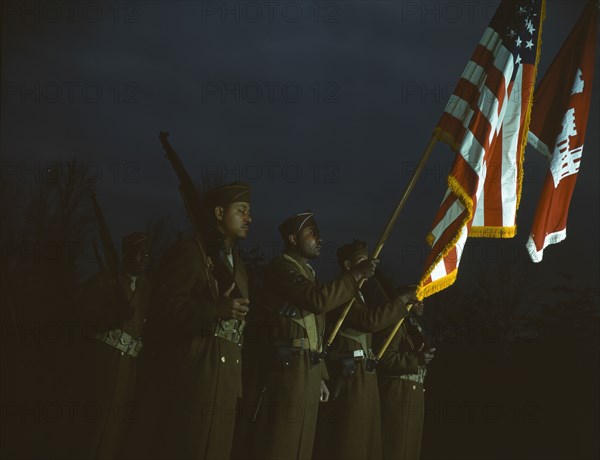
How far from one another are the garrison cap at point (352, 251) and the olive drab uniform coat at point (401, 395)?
0.93 metres

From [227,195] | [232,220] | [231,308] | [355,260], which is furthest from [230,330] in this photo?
[355,260]

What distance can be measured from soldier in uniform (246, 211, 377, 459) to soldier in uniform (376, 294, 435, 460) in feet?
7.22

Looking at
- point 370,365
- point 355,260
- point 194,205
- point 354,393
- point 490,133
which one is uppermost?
point 490,133

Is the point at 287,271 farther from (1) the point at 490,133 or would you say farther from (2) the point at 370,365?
(1) the point at 490,133

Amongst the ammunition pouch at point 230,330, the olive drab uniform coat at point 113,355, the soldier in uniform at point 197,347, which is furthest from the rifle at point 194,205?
the olive drab uniform coat at point 113,355

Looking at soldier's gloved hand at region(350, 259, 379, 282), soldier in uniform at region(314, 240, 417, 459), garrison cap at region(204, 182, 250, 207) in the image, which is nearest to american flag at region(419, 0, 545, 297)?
soldier in uniform at region(314, 240, 417, 459)

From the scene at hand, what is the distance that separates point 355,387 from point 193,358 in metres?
2.42

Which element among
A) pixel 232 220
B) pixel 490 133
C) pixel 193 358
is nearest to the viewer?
pixel 193 358

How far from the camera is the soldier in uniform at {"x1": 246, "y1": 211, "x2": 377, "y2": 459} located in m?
5.62

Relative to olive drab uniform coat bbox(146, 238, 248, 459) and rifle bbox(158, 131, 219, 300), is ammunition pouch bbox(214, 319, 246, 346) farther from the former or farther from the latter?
rifle bbox(158, 131, 219, 300)

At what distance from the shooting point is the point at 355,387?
6.98 m

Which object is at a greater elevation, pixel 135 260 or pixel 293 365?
pixel 135 260

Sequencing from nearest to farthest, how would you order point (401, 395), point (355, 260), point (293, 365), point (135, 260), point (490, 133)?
point (293, 365) → point (490, 133) → point (135, 260) → point (355, 260) → point (401, 395)

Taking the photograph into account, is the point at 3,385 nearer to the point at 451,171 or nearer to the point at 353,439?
the point at 353,439
